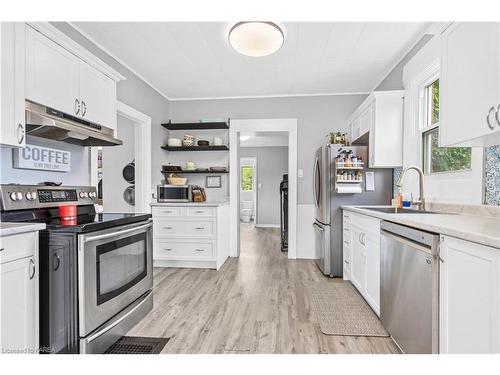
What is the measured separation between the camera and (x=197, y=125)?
13.6 ft

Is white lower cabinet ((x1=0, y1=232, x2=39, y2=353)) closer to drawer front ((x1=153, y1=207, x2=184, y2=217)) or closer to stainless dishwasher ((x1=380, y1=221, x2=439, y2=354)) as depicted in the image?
stainless dishwasher ((x1=380, y1=221, x2=439, y2=354))

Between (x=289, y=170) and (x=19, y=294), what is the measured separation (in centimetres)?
349

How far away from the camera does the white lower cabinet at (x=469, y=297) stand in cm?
98

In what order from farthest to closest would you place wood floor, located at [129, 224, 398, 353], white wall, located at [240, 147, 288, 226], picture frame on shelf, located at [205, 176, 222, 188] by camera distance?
white wall, located at [240, 147, 288, 226] → picture frame on shelf, located at [205, 176, 222, 188] → wood floor, located at [129, 224, 398, 353]

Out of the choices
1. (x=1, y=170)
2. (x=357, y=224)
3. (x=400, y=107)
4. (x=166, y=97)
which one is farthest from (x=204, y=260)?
(x=400, y=107)

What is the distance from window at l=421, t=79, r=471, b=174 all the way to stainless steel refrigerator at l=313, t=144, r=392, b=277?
23.6 inches

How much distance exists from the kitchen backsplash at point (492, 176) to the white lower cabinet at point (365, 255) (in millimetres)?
705

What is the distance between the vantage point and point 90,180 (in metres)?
2.53

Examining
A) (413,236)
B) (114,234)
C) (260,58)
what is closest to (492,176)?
(413,236)

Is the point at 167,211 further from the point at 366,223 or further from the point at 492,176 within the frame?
the point at 492,176

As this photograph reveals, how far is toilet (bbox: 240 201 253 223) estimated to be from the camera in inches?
326

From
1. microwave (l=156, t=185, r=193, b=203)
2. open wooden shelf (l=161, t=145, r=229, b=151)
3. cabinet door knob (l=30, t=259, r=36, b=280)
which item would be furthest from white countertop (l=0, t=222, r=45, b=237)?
open wooden shelf (l=161, t=145, r=229, b=151)

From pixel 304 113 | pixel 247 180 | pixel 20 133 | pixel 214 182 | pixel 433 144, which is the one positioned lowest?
pixel 214 182

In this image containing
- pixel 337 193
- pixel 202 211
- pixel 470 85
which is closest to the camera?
pixel 470 85
